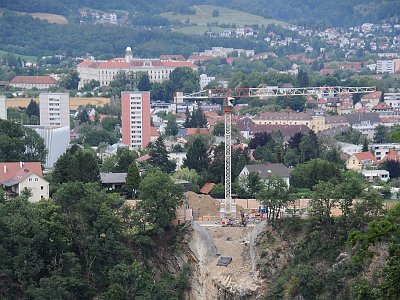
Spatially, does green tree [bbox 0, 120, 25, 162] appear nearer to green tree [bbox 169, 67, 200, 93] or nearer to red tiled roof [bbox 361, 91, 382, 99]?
red tiled roof [bbox 361, 91, 382, 99]

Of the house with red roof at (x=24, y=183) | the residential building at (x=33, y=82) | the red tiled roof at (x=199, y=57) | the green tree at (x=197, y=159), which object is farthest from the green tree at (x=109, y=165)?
the red tiled roof at (x=199, y=57)

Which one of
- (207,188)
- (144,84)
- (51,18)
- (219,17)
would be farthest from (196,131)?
(219,17)

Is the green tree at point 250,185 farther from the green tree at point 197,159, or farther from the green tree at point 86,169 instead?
the green tree at point 197,159

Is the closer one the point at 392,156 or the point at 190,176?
the point at 190,176

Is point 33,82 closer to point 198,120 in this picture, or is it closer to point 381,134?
point 198,120

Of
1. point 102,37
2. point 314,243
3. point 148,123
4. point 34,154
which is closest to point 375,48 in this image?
point 102,37

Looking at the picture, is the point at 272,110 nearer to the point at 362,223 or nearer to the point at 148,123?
the point at 148,123

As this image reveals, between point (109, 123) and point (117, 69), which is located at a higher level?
point (117, 69)
